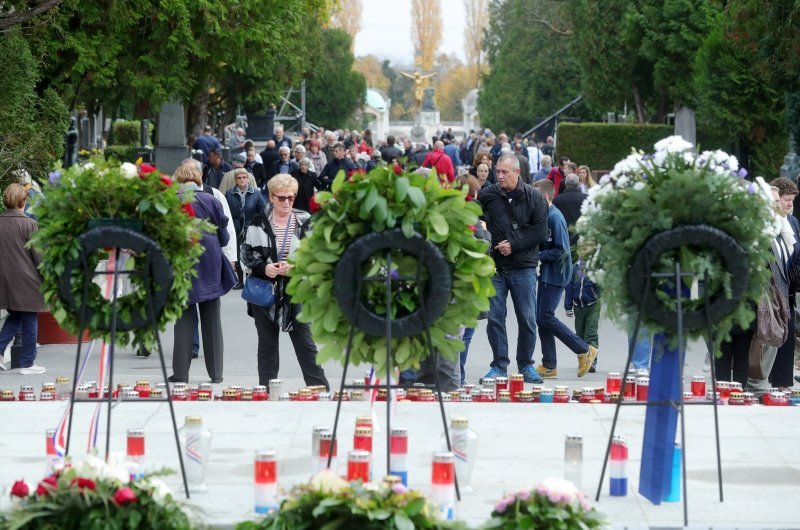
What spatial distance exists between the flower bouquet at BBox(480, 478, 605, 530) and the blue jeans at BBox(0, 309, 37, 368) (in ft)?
25.6

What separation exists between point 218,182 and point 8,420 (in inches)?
489

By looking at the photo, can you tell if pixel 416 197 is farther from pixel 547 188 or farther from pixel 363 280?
pixel 547 188

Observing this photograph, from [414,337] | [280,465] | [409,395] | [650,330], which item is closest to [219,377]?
[409,395]

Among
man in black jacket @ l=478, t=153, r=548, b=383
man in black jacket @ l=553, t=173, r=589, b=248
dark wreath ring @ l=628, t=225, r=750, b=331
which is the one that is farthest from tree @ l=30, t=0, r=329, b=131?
dark wreath ring @ l=628, t=225, r=750, b=331

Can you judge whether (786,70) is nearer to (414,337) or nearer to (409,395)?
(409,395)

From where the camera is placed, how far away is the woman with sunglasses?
429 inches

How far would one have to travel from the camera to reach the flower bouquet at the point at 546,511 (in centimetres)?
567

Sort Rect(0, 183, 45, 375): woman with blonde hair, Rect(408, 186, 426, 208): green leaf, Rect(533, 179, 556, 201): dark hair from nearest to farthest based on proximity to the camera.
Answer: Rect(408, 186, 426, 208): green leaf
Rect(0, 183, 45, 375): woman with blonde hair
Rect(533, 179, 556, 201): dark hair

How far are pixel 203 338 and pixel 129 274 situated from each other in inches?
172

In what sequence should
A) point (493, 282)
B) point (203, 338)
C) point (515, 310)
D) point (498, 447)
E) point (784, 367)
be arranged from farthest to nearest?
point (515, 310)
point (493, 282)
point (203, 338)
point (784, 367)
point (498, 447)

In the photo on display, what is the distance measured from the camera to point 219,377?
12023 millimetres

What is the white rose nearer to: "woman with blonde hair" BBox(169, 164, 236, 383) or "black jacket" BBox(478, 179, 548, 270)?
"woman with blonde hair" BBox(169, 164, 236, 383)

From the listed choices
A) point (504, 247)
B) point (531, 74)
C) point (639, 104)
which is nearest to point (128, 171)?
point (504, 247)

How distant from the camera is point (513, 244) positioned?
11969 mm
